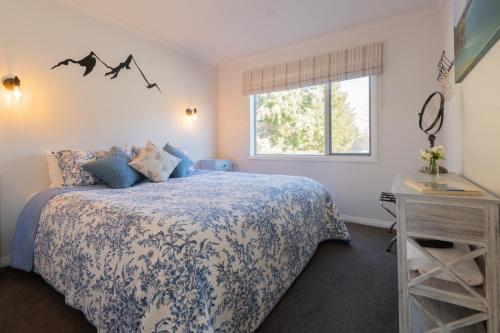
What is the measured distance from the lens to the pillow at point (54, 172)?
7.48 feet

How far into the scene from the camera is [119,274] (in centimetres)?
113

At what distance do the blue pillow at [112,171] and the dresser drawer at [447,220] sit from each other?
2235 millimetres

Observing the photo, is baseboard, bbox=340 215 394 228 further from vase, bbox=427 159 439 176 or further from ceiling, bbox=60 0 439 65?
ceiling, bbox=60 0 439 65

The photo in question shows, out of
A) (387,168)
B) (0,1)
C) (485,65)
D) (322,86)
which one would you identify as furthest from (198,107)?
(485,65)

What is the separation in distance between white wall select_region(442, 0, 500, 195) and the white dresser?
0.19 metres

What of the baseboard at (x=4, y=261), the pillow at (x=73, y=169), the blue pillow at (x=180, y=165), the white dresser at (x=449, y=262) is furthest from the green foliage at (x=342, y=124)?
the baseboard at (x=4, y=261)

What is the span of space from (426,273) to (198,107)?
3.78 m

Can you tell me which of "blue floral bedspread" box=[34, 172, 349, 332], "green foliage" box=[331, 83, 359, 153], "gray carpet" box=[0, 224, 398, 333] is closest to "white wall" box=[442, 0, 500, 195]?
"gray carpet" box=[0, 224, 398, 333]

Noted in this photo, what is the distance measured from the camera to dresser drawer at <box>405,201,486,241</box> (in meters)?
→ 1.01

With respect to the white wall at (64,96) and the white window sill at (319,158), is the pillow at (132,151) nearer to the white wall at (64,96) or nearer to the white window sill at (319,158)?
the white wall at (64,96)

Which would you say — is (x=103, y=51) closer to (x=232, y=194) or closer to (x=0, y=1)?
(x=0, y=1)

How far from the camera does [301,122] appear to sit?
3875mm

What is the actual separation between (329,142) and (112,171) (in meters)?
2.83

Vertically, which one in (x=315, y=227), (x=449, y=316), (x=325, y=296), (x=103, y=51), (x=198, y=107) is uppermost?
(x=103, y=51)
